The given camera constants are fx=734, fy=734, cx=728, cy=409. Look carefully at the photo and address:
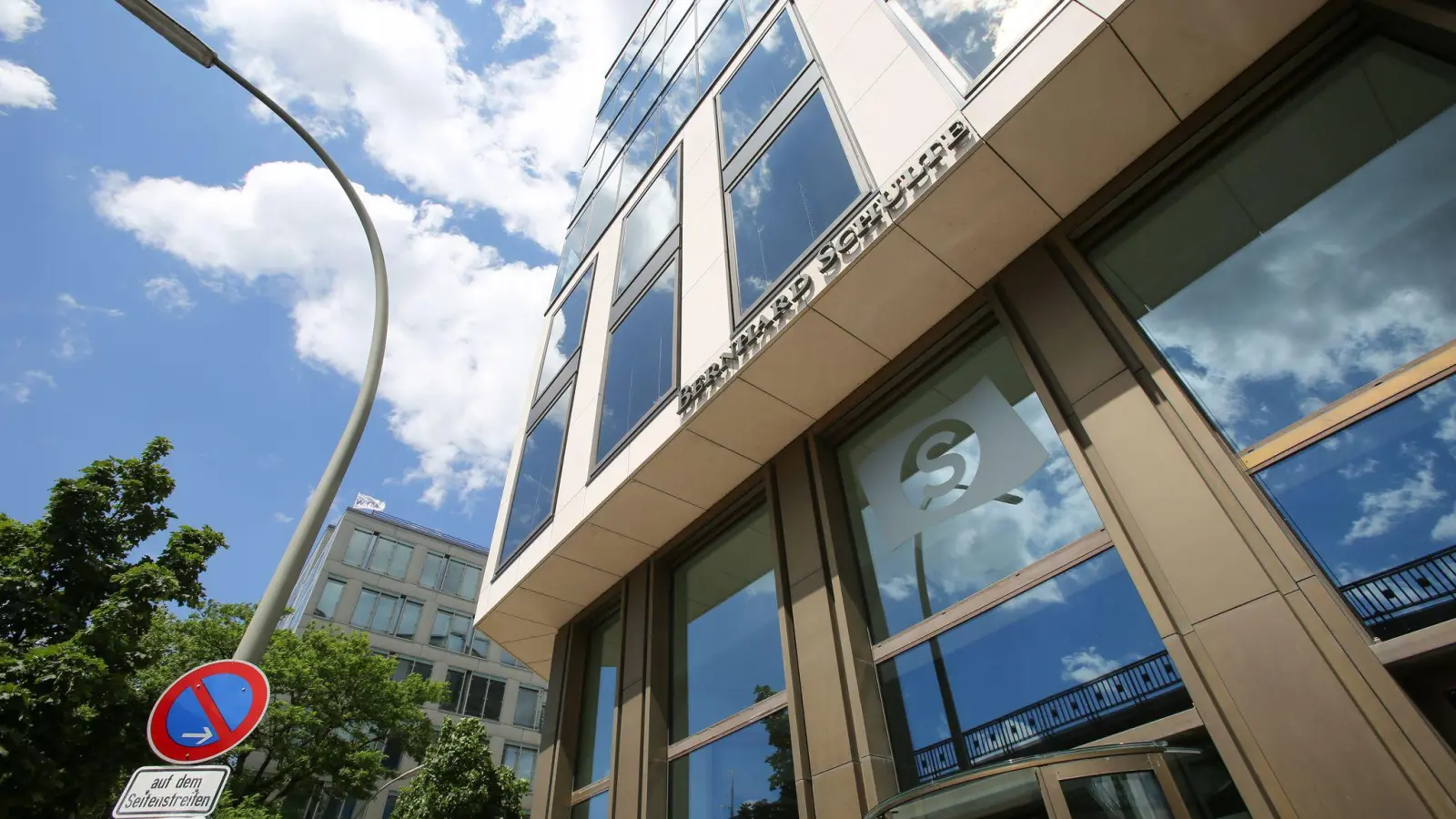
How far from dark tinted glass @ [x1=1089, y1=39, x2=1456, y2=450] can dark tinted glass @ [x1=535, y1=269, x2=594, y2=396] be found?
12.0 m

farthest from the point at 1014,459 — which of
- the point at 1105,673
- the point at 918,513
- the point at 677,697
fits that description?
the point at 677,697

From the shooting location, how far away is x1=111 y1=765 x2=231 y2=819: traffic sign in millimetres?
4355

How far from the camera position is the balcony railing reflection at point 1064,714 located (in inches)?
237

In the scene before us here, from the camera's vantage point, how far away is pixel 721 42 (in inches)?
644

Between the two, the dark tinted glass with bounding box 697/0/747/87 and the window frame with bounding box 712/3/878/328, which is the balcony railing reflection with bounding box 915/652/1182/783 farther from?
the dark tinted glass with bounding box 697/0/747/87

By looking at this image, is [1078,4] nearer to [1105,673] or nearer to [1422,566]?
[1422,566]

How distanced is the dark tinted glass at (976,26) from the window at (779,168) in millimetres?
1710

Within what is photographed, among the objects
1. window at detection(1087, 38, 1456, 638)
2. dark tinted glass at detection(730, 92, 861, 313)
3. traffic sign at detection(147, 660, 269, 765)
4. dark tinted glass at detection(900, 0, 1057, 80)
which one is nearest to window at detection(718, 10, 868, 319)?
dark tinted glass at detection(730, 92, 861, 313)

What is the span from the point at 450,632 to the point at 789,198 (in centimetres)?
4696

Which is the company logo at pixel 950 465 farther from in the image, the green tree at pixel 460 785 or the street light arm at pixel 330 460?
the green tree at pixel 460 785

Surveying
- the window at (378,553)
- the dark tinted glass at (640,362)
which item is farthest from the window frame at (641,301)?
the window at (378,553)

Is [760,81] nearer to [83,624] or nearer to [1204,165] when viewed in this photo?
[1204,165]

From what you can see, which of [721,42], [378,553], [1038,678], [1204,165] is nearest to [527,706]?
[378,553]

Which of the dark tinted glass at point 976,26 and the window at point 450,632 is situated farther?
the window at point 450,632
